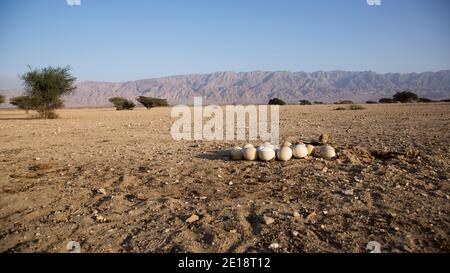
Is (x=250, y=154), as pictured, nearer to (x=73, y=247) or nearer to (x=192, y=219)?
(x=192, y=219)

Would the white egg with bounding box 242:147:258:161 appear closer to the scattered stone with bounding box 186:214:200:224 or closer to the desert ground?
the desert ground

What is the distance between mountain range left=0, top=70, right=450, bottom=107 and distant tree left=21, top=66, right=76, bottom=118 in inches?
4001

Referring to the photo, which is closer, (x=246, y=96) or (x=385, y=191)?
(x=385, y=191)

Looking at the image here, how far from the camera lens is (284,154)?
7.44 metres

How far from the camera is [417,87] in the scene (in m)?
140

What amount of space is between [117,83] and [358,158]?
19374 cm

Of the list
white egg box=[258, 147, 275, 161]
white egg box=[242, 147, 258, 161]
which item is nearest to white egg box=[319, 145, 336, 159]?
Answer: white egg box=[258, 147, 275, 161]

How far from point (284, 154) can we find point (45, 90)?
2522 centimetres

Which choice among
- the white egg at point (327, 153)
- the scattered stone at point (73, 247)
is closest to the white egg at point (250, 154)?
the white egg at point (327, 153)

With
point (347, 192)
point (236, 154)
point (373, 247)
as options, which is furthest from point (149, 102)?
point (373, 247)

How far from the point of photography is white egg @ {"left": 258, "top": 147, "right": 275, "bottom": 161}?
7441 millimetres

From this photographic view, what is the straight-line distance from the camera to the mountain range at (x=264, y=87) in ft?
452
